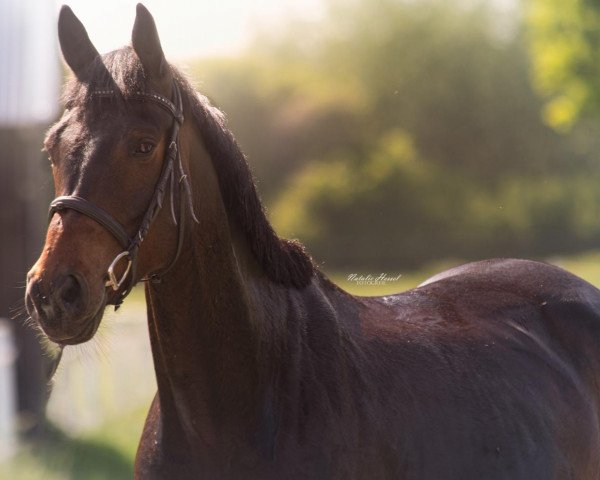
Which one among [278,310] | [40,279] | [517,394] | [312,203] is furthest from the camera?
[312,203]

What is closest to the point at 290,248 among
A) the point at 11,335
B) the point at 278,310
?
the point at 278,310

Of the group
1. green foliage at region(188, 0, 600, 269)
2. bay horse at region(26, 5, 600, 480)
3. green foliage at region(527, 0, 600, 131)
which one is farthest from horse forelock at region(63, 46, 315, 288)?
green foliage at region(527, 0, 600, 131)

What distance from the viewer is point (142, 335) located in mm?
9242

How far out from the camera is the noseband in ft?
7.36

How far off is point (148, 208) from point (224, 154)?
1.22ft

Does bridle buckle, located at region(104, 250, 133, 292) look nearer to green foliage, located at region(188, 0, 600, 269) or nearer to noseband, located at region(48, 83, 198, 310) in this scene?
noseband, located at region(48, 83, 198, 310)

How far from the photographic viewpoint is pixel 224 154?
8.62 ft

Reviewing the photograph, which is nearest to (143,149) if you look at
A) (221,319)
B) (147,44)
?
(147,44)

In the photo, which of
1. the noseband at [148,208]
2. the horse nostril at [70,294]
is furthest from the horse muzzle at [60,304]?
the noseband at [148,208]

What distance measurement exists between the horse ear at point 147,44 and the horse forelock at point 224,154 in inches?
1.1

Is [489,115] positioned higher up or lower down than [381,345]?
higher up

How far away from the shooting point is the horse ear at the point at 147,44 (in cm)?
243

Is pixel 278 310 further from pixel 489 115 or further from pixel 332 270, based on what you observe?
pixel 489 115

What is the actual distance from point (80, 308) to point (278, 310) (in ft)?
2.46
